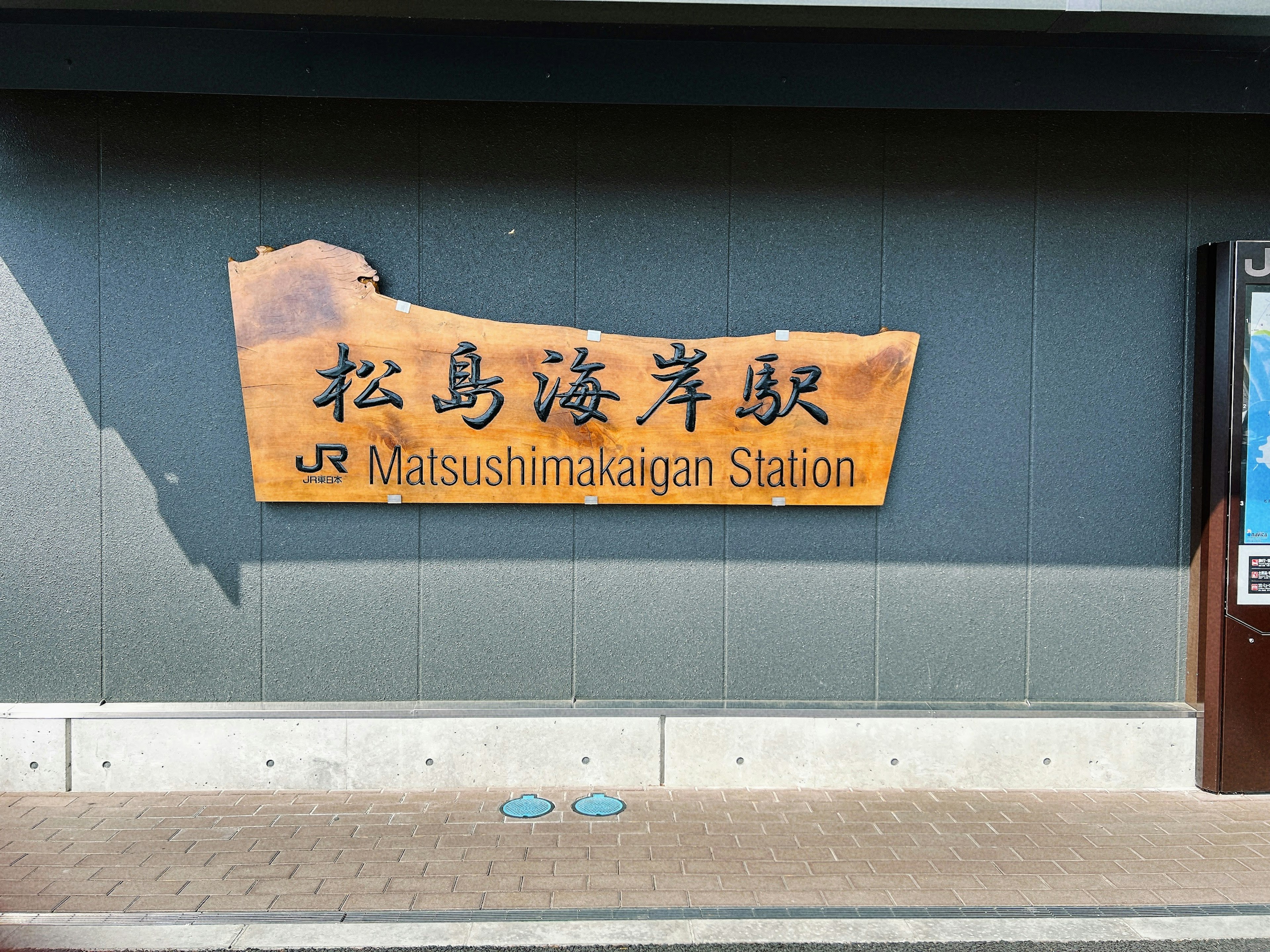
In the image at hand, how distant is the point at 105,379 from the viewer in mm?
5648

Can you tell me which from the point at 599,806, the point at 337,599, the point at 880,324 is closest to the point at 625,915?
the point at 599,806

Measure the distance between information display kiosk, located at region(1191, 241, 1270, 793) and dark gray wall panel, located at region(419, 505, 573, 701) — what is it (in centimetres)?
385

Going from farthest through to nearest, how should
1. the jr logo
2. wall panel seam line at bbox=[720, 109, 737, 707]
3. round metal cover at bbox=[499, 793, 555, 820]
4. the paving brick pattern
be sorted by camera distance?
wall panel seam line at bbox=[720, 109, 737, 707]
the jr logo
round metal cover at bbox=[499, 793, 555, 820]
the paving brick pattern

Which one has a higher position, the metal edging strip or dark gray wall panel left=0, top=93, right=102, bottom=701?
dark gray wall panel left=0, top=93, right=102, bottom=701

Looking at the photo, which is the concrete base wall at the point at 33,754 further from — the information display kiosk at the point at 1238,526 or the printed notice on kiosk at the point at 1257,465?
the printed notice on kiosk at the point at 1257,465

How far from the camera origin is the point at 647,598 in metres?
5.76

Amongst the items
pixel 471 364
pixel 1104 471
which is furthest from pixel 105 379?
pixel 1104 471

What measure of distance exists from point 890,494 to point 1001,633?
1.10 metres

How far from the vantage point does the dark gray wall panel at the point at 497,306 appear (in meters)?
5.68

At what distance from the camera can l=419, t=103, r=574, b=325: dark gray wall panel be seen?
224 inches

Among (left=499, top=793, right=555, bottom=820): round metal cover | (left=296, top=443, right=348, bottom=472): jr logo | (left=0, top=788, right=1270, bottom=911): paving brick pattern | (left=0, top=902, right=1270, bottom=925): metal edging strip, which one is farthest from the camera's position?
(left=296, top=443, right=348, bottom=472): jr logo

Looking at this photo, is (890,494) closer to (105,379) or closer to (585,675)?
(585,675)

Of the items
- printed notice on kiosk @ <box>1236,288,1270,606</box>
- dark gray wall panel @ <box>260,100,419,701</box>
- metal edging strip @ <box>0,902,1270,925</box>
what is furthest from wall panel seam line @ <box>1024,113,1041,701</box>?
dark gray wall panel @ <box>260,100,419,701</box>

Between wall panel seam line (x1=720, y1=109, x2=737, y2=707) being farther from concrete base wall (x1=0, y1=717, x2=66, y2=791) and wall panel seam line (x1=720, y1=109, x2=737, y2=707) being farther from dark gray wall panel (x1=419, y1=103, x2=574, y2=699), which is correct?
concrete base wall (x1=0, y1=717, x2=66, y2=791)
